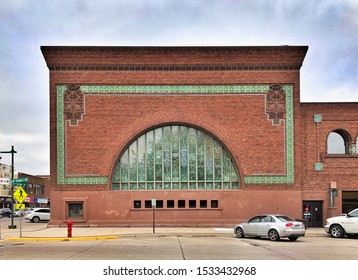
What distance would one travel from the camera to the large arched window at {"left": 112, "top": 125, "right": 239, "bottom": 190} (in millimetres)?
34375

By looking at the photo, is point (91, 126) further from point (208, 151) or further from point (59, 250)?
point (59, 250)

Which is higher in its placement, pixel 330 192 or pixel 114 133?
pixel 114 133

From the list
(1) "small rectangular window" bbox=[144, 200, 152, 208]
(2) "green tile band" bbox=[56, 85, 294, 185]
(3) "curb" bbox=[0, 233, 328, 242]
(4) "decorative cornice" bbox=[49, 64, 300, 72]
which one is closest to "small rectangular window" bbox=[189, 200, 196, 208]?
(1) "small rectangular window" bbox=[144, 200, 152, 208]

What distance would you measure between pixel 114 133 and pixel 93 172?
3.09m

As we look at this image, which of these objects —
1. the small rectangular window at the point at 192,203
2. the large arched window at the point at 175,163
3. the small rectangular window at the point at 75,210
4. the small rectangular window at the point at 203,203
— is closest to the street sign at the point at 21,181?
the small rectangular window at the point at 75,210

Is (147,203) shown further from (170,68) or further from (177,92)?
(170,68)

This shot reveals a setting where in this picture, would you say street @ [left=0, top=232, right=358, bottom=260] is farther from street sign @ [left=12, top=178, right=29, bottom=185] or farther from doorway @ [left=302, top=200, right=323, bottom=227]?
doorway @ [left=302, top=200, right=323, bottom=227]

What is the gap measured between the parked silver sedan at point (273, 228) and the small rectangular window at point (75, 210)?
12.4 metres

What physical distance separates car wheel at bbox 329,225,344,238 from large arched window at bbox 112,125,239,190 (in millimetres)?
8783

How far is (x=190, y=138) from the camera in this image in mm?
34562

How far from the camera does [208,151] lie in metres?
34.6

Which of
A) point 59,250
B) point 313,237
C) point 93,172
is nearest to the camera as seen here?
point 59,250

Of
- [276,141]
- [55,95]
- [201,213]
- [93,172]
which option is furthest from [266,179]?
[55,95]

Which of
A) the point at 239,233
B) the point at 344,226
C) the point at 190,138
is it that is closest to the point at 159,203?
the point at 190,138
